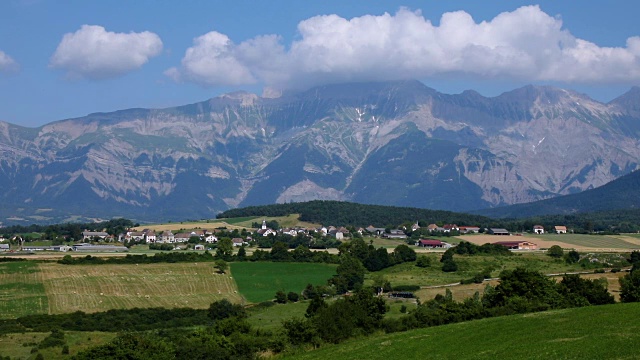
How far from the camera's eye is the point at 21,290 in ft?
318

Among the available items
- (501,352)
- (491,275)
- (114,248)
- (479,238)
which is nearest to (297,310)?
(491,275)

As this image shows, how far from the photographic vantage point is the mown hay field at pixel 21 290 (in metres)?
87.6

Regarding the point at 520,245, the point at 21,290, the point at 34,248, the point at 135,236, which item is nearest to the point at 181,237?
the point at 135,236

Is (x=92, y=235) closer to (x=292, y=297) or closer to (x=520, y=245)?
(x=520, y=245)

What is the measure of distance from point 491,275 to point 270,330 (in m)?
42.8

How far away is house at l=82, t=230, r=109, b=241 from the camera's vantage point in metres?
181

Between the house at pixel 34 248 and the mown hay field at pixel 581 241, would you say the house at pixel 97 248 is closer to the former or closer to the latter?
the house at pixel 34 248

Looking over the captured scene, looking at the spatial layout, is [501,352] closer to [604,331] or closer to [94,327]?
[604,331]

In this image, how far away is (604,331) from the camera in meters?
41.5

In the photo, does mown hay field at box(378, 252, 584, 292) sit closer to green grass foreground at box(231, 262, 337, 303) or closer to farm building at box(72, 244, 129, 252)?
green grass foreground at box(231, 262, 337, 303)

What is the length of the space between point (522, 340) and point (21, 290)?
67015 mm

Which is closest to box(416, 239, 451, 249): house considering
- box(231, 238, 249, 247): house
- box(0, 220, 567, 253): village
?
box(0, 220, 567, 253): village

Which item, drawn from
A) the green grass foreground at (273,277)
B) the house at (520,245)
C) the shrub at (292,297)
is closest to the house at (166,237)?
the green grass foreground at (273,277)

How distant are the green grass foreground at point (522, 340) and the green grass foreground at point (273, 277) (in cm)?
4934
